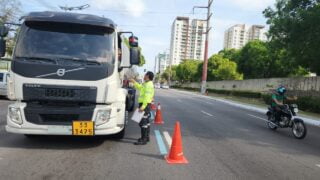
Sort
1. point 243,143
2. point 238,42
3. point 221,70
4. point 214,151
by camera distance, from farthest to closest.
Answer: point 238,42
point 221,70
point 243,143
point 214,151

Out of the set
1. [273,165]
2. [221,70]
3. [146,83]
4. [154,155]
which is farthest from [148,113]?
[221,70]

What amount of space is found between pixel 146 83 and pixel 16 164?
3.67 meters

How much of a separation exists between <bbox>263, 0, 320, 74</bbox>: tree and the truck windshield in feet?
63.0

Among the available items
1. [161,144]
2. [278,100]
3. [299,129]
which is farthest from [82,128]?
[278,100]

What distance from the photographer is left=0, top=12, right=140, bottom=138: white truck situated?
341 inches

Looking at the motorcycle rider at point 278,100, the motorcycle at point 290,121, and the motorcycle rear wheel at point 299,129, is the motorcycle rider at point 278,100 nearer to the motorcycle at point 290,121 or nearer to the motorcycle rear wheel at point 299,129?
the motorcycle at point 290,121

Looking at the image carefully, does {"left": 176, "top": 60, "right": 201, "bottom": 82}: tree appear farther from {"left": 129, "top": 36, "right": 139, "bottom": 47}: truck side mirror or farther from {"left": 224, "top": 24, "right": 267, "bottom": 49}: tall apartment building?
{"left": 129, "top": 36, "right": 139, "bottom": 47}: truck side mirror

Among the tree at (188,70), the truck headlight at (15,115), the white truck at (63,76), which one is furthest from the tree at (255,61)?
the truck headlight at (15,115)

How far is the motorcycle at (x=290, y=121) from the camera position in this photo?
13.8 metres

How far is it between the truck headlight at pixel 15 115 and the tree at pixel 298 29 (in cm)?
2085

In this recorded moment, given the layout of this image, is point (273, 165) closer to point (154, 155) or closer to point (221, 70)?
point (154, 155)

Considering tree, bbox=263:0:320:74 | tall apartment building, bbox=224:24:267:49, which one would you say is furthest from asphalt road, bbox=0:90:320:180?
tall apartment building, bbox=224:24:267:49

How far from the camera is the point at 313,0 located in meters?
27.8

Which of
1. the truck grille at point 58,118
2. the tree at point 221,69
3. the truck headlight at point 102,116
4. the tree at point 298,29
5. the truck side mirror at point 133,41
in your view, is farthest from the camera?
the tree at point 221,69
